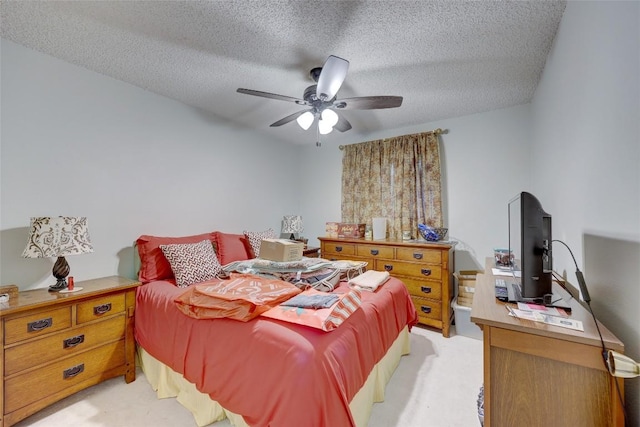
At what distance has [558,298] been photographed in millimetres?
1242

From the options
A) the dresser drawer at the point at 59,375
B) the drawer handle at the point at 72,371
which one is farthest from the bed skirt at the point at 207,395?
the drawer handle at the point at 72,371

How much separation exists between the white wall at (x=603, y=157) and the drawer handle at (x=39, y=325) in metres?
2.90

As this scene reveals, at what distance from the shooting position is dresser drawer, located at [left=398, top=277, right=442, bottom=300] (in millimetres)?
2824

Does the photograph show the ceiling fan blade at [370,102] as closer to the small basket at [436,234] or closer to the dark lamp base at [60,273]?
the small basket at [436,234]

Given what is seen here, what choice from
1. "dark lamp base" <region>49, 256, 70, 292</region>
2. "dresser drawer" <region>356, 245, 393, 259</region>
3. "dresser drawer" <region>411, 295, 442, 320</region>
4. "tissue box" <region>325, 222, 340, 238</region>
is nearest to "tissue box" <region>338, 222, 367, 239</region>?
"tissue box" <region>325, 222, 340, 238</region>

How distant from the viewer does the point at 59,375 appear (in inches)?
67.6

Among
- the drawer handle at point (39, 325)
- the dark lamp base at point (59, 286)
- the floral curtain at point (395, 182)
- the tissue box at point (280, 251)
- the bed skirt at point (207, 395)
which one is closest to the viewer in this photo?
the bed skirt at point (207, 395)

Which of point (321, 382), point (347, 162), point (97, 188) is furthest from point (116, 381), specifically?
point (347, 162)

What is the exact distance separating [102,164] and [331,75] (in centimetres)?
215

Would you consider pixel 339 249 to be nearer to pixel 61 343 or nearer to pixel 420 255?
pixel 420 255

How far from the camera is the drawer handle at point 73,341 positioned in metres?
1.75

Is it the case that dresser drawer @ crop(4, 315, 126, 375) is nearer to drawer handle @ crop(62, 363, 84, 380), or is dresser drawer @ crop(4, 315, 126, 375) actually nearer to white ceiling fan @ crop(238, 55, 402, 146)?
drawer handle @ crop(62, 363, 84, 380)

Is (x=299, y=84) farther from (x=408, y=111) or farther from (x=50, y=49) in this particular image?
(x=50, y=49)

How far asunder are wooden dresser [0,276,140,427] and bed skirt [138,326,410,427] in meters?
0.25
